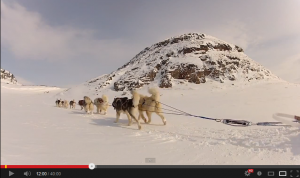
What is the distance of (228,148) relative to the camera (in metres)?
4.07

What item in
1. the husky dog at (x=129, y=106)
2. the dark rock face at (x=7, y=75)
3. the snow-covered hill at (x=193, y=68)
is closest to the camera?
the dark rock face at (x=7, y=75)

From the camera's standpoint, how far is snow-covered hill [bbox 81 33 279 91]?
1134 inches

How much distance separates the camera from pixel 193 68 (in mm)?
29797

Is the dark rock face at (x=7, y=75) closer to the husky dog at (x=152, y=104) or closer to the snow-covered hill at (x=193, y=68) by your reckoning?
the husky dog at (x=152, y=104)

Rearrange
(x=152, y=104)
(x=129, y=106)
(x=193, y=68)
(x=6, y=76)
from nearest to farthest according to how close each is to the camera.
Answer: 1. (x=6, y=76)
2. (x=129, y=106)
3. (x=152, y=104)
4. (x=193, y=68)
